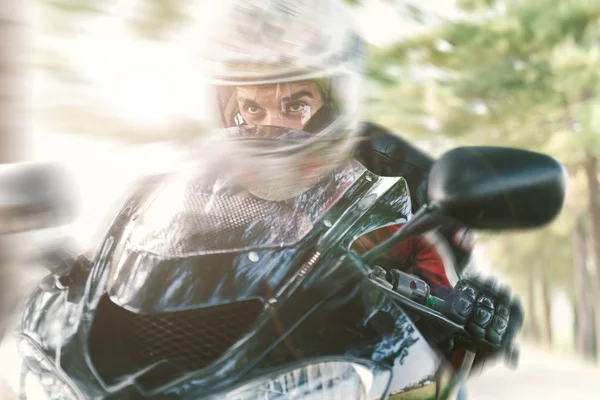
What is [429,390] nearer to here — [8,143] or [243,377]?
[243,377]

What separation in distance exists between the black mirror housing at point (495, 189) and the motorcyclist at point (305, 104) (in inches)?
9.1

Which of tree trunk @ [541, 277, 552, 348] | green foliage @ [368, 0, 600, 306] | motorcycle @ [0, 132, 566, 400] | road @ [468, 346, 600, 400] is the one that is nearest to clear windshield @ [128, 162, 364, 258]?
motorcycle @ [0, 132, 566, 400]

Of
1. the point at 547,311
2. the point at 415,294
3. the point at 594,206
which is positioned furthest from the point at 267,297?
the point at 547,311

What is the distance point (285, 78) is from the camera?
1.14 m

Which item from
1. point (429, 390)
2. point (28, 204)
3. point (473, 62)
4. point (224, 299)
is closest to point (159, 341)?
point (224, 299)

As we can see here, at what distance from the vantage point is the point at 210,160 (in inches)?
40.3

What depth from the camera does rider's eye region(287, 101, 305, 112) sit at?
1184mm

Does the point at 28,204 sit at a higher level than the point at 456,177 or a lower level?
lower

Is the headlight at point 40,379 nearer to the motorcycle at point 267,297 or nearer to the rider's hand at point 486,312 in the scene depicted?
the motorcycle at point 267,297

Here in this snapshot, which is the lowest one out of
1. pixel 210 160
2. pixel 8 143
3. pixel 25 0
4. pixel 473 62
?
pixel 8 143

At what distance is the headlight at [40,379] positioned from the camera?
917mm

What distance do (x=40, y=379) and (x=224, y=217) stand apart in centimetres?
41

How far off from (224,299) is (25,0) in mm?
1063

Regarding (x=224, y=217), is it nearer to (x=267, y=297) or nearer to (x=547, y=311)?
(x=267, y=297)
